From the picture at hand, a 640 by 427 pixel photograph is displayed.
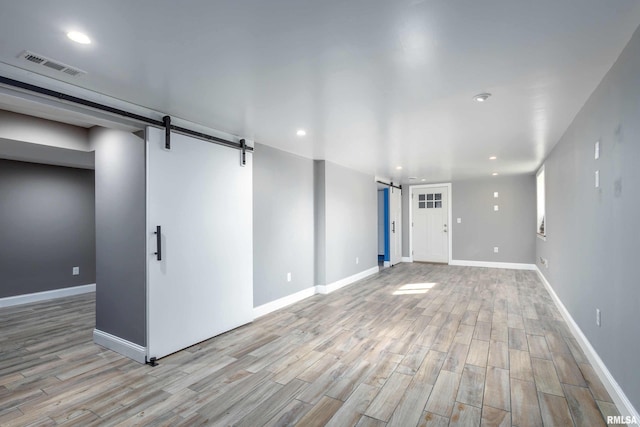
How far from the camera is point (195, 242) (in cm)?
318

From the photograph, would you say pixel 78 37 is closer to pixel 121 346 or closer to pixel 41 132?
pixel 41 132

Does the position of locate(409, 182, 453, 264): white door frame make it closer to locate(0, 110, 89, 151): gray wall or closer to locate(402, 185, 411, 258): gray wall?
locate(402, 185, 411, 258): gray wall

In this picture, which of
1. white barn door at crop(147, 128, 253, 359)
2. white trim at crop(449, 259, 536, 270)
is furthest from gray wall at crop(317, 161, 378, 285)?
white trim at crop(449, 259, 536, 270)

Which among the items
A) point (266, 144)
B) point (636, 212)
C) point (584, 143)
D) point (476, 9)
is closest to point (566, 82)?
point (584, 143)

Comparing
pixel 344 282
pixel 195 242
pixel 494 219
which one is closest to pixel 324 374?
pixel 195 242

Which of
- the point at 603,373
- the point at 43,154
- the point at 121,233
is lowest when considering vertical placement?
the point at 603,373

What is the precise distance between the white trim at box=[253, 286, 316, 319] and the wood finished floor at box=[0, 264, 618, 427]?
0.43 ft

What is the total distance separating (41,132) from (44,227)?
2455 millimetres

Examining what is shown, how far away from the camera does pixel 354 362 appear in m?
2.73

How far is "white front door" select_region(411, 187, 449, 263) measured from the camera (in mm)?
8430

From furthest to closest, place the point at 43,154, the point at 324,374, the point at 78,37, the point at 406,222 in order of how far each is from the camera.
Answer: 1. the point at 406,222
2. the point at 43,154
3. the point at 324,374
4. the point at 78,37

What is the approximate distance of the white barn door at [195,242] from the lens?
2.85 metres

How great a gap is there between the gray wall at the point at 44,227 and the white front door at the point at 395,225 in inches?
249

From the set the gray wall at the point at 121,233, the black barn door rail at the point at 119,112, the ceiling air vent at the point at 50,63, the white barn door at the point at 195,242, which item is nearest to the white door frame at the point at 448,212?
the white barn door at the point at 195,242
